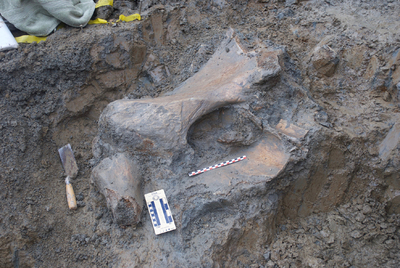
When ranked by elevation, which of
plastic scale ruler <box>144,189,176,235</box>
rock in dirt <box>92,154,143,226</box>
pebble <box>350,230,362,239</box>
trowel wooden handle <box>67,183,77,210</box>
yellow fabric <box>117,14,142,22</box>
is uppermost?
yellow fabric <box>117,14,142,22</box>

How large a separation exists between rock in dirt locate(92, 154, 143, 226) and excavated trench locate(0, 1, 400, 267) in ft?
0.08

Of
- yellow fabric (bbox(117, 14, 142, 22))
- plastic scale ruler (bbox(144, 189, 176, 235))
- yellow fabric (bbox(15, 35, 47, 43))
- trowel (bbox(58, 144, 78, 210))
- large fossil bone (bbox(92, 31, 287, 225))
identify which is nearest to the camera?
plastic scale ruler (bbox(144, 189, 176, 235))

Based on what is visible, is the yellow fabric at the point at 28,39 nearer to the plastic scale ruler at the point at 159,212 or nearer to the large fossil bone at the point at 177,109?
the large fossil bone at the point at 177,109

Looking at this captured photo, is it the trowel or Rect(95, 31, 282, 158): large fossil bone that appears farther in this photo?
the trowel

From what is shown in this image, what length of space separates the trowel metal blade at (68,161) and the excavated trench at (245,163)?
→ 11cm

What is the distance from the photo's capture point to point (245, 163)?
268cm

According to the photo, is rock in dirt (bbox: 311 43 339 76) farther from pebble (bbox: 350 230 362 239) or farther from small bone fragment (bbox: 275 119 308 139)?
pebble (bbox: 350 230 362 239)

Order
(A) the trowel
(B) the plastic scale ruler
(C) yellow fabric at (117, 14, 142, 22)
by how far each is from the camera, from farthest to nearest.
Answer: (C) yellow fabric at (117, 14, 142, 22) → (A) the trowel → (B) the plastic scale ruler

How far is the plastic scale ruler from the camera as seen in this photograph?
2.44 m

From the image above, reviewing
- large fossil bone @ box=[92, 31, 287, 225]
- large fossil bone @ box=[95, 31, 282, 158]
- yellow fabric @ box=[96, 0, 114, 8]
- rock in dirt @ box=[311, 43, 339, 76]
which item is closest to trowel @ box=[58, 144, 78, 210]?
large fossil bone @ box=[92, 31, 287, 225]

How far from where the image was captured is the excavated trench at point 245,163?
98.8 inches

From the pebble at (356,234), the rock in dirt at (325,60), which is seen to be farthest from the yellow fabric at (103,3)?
the pebble at (356,234)

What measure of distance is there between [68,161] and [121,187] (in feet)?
4.49

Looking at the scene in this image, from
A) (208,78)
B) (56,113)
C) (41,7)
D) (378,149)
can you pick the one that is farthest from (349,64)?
(41,7)
